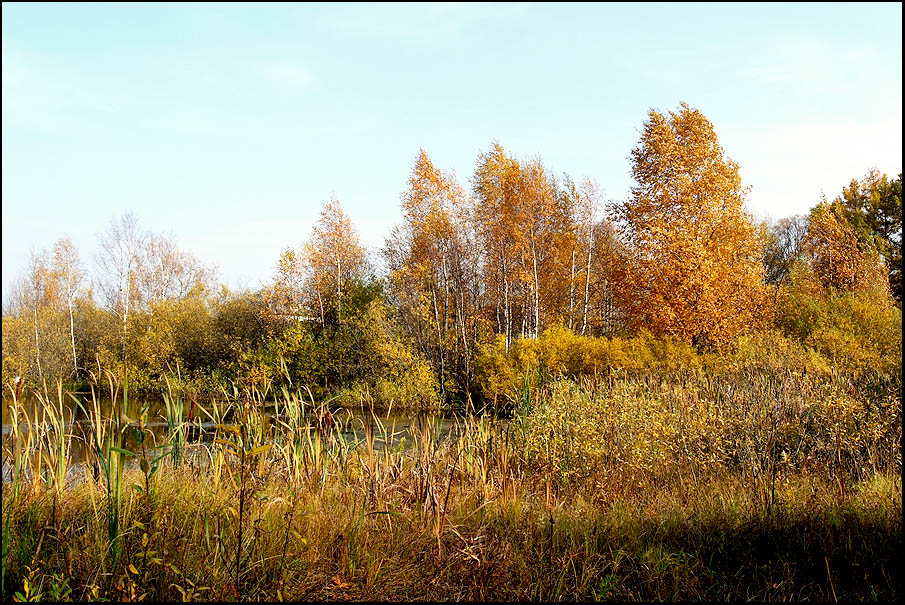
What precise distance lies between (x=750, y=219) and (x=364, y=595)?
44.0ft

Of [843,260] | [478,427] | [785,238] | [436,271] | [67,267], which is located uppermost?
[785,238]

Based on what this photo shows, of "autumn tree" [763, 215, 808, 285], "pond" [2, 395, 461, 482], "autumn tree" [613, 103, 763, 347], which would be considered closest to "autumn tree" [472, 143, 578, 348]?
"autumn tree" [613, 103, 763, 347]

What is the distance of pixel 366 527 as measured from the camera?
10.3 ft

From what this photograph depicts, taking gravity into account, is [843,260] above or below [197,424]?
above

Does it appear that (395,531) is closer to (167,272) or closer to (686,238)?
(686,238)

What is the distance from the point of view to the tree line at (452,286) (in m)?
13.5

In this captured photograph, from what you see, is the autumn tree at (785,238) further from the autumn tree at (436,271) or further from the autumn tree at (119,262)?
the autumn tree at (119,262)

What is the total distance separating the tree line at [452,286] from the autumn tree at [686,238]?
0.03 meters

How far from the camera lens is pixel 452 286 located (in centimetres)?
1917

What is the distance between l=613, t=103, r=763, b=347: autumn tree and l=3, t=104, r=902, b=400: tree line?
0.03 m

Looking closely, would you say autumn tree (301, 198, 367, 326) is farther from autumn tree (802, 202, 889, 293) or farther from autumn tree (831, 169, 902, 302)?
autumn tree (831, 169, 902, 302)

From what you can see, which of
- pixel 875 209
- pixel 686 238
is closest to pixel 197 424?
pixel 686 238

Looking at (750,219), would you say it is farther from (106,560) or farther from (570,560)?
(106,560)

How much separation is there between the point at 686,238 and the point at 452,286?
7.76 m
